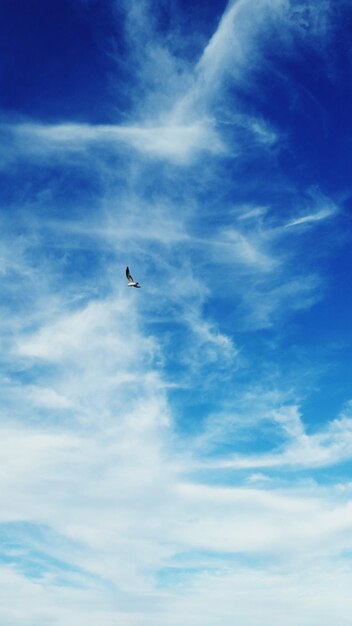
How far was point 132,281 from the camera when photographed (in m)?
32.7
